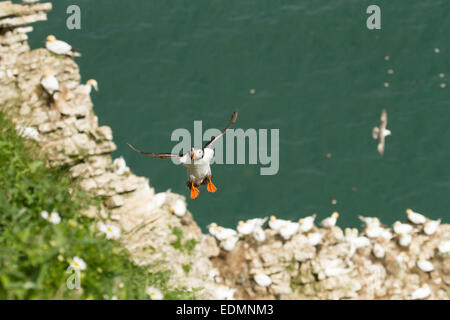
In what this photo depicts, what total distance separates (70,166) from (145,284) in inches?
189

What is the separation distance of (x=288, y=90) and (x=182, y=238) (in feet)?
33.9

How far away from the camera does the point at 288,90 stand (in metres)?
24.2

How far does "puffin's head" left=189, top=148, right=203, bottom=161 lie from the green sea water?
9723 mm

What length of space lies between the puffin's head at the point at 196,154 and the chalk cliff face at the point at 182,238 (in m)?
3.35

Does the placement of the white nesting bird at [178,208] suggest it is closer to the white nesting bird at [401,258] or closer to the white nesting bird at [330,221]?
the white nesting bird at [330,221]

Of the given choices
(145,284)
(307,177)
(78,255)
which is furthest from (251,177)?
(78,255)

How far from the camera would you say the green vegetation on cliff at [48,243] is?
9883 millimetres

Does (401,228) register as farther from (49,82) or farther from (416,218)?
(49,82)

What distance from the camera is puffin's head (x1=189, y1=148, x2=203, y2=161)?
11.6 meters

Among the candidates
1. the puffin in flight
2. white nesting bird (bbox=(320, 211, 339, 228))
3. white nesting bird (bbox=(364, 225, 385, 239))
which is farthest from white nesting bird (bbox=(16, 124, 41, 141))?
white nesting bird (bbox=(364, 225, 385, 239))

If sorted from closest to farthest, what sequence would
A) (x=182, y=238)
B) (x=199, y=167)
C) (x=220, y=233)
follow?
(x=199, y=167)
(x=182, y=238)
(x=220, y=233)

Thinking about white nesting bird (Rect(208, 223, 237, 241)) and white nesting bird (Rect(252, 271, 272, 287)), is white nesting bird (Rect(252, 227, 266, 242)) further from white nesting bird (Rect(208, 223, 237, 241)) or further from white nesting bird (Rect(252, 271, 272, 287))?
white nesting bird (Rect(252, 271, 272, 287))

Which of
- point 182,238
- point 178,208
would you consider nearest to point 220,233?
point 178,208
